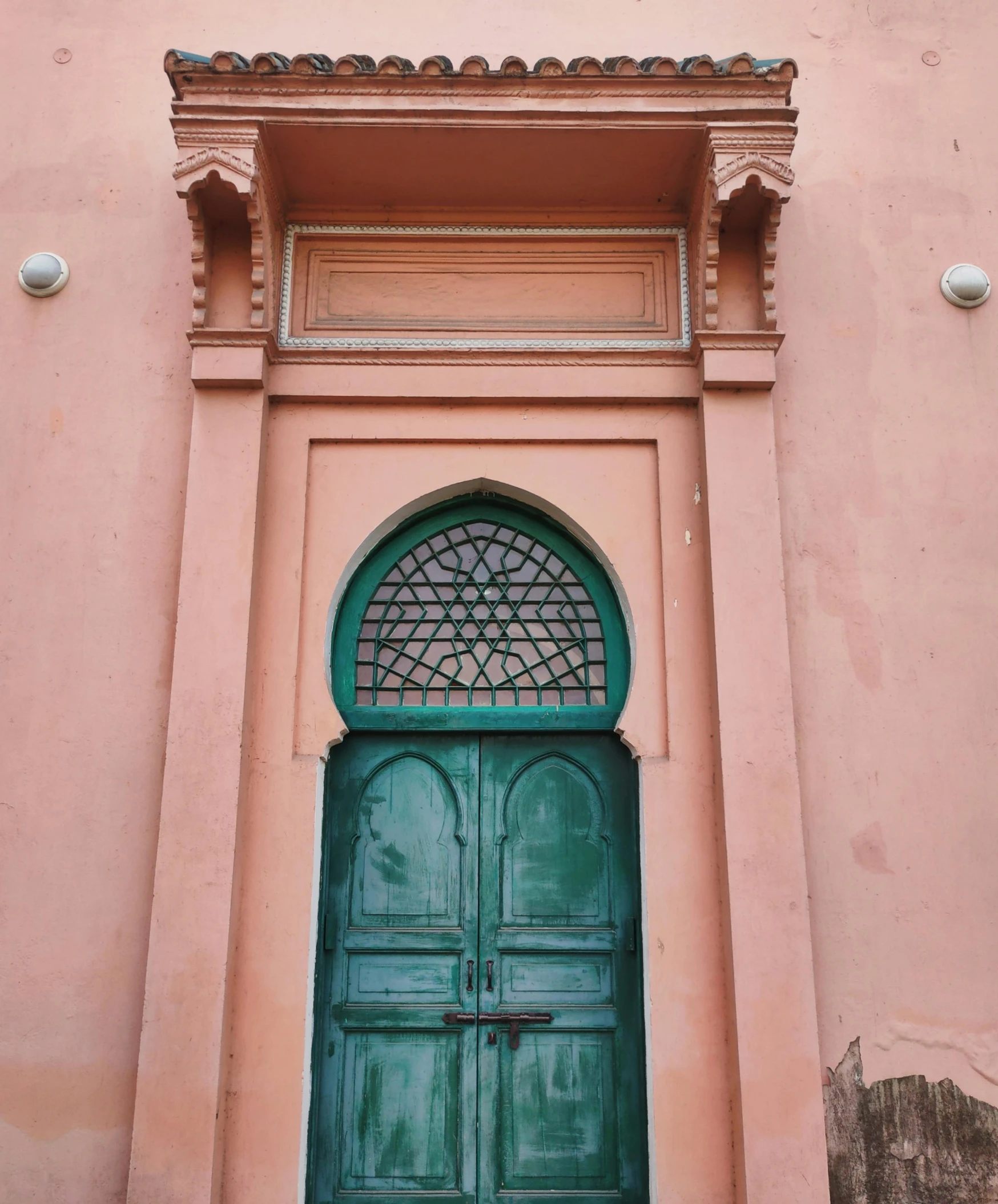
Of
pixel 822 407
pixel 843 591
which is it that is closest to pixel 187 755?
pixel 843 591

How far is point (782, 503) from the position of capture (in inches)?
213

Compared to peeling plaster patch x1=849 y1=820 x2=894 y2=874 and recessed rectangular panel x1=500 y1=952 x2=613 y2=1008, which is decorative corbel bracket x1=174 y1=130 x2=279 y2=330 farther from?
peeling plaster patch x1=849 y1=820 x2=894 y2=874

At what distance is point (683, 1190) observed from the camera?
4.64 meters

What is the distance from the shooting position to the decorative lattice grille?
17.7 ft

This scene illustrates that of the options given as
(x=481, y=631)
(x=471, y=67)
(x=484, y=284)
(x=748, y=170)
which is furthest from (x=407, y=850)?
(x=471, y=67)

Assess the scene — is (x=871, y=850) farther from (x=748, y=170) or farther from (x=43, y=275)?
→ (x=43, y=275)

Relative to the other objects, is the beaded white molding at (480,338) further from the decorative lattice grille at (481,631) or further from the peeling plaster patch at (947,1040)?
the peeling plaster patch at (947,1040)

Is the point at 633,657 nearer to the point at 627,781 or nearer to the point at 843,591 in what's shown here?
the point at 627,781

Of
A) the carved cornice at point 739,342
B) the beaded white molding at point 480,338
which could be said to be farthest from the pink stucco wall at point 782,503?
the beaded white molding at point 480,338

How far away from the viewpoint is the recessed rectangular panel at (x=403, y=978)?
5.07m

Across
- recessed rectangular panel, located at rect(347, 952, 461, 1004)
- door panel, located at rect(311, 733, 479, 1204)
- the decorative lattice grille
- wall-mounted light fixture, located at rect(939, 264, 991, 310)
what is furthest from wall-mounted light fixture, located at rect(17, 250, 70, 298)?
wall-mounted light fixture, located at rect(939, 264, 991, 310)

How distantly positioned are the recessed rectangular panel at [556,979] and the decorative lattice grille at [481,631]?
1208mm

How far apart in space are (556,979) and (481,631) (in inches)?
67.3

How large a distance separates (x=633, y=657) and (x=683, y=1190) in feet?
7.68
